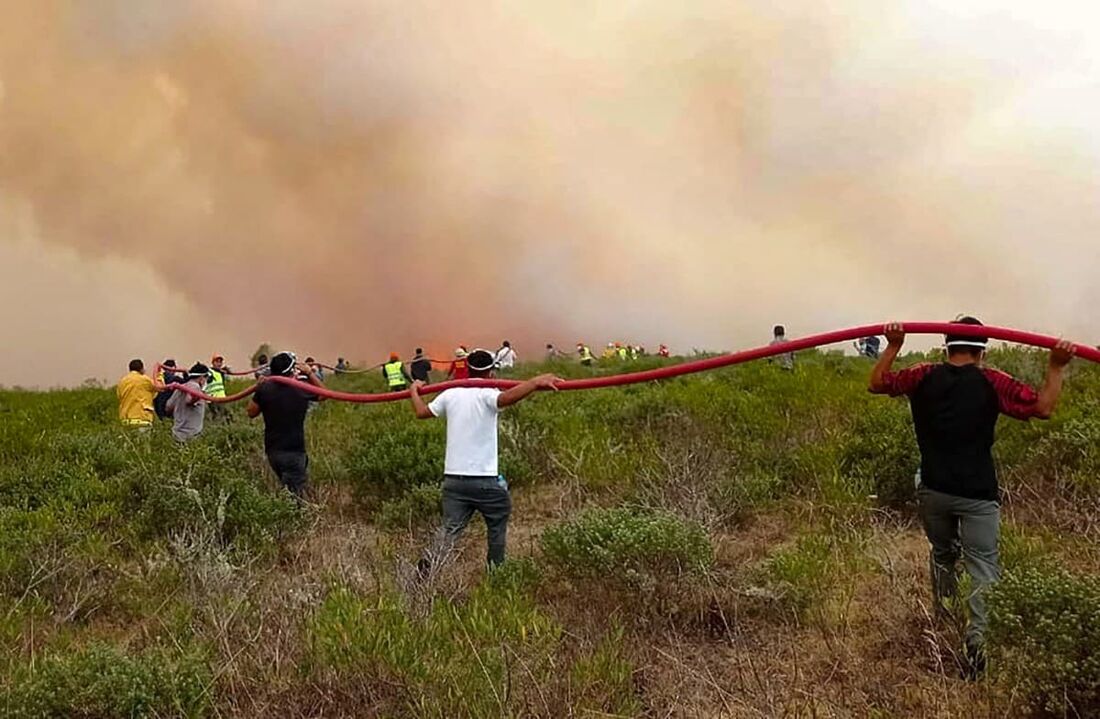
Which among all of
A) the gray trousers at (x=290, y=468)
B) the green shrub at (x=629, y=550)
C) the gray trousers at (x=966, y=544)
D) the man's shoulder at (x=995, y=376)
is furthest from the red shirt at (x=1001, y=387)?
the gray trousers at (x=290, y=468)

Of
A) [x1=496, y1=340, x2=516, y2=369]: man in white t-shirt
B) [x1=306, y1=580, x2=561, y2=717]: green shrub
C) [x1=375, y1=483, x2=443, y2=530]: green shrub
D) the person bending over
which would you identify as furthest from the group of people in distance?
[x1=496, y1=340, x2=516, y2=369]: man in white t-shirt

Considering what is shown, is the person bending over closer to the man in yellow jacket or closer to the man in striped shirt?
the man in yellow jacket

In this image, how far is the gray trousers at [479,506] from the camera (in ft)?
19.2

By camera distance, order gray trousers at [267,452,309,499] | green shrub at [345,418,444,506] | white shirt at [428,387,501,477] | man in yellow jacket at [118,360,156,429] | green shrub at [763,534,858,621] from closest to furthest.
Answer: green shrub at [763,534,858,621]
white shirt at [428,387,501,477]
gray trousers at [267,452,309,499]
green shrub at [345,418,444,506]
man in yellow jacket at [118,360,156,429]

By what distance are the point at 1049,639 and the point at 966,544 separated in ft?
2.24

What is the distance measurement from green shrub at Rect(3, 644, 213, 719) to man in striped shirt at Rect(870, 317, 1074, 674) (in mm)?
3598

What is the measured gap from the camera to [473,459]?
584cm

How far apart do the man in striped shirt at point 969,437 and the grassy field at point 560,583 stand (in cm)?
29

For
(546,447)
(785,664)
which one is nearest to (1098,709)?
(785,664)

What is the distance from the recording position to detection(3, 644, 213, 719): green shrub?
363cm

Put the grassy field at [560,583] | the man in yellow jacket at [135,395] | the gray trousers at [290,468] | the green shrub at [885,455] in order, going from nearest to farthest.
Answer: the grassy field at [560,583] → the green shrub at [885,455] → the gray trousers at [290,468] → the man in yellow jacket at [135,395]

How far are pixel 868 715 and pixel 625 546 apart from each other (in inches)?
73.8

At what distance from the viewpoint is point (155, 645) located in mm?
4477

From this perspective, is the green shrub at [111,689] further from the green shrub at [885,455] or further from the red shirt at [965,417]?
the green shrub at [885,455]
